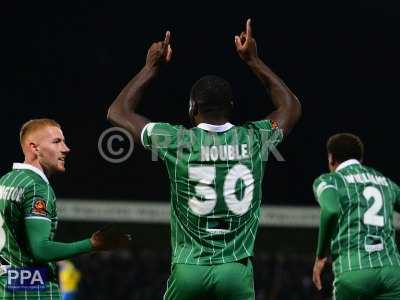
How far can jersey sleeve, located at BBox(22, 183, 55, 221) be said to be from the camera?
13.9 feet

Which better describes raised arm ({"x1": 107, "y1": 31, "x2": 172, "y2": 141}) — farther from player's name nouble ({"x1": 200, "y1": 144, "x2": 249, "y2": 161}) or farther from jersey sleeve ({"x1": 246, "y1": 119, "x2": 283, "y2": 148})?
jersey sleeve ({"x1": 246, "y1": 119, "x2": 283, "y2": 148})

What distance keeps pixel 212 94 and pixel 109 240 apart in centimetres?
90

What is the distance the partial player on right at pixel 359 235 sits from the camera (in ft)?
16.8

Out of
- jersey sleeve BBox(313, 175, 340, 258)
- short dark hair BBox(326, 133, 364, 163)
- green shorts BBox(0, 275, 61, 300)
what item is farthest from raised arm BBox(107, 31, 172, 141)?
short dark hair BBox(326, 133, 364, 163)

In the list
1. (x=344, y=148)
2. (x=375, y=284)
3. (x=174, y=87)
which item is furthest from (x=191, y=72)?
(x=375, y=284)

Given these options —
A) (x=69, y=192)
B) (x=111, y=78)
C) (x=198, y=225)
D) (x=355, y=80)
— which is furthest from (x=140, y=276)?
(x=198, y=225)

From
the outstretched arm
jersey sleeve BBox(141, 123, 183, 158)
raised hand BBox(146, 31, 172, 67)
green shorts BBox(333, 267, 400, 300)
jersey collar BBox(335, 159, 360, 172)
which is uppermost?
raised hand BBox(146, 31, 172, 67)

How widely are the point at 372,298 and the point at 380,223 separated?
46 centimetres

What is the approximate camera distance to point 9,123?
14883 mm

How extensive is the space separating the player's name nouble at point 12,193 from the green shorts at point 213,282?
92 centimetres

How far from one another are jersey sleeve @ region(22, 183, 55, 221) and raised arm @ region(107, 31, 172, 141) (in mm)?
516

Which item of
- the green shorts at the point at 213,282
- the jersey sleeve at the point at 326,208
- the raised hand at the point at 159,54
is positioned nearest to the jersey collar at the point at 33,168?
the raised hand at the point at 159,54

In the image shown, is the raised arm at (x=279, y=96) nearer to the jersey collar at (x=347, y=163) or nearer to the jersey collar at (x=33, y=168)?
the jersey collar at (x=347, y=163)

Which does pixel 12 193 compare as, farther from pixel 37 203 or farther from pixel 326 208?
pixel 326 208
